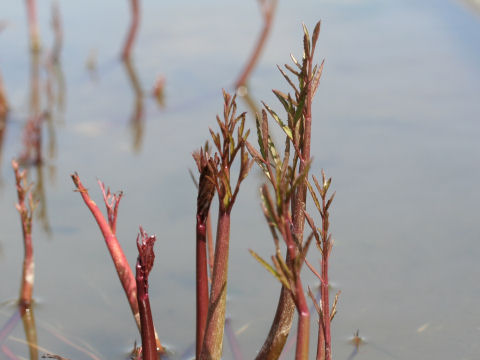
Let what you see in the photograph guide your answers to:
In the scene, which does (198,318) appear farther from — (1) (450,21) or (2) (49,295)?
(1) (450,21)

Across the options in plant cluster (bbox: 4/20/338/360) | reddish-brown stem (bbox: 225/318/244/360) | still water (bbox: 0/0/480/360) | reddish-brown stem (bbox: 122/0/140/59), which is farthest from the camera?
reddish-brown stem (bbox: 122/0/140/59)

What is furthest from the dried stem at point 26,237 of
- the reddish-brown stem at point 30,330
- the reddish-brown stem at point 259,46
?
the reddish-brown stem at point 259,46

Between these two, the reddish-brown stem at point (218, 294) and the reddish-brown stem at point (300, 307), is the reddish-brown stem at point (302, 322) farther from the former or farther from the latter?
the reddish-brown stem at point (218, 294)

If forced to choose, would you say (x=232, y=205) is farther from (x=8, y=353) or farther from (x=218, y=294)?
(x=8, y=353)

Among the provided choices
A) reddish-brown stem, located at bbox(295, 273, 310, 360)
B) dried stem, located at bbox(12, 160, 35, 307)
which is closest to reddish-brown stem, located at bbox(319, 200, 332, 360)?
reddish-brown stem, located at bbox(295, 273, 310, 360)

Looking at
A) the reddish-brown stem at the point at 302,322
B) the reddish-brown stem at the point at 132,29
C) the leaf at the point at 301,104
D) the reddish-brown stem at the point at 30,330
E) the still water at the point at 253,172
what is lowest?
the reddish-brown stem at the point at 302,322

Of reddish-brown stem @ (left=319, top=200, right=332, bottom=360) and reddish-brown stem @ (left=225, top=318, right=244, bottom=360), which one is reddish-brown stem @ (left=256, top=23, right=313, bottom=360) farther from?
reddish-brown stem @ (left=225, top=318, right=244, bottom=360)

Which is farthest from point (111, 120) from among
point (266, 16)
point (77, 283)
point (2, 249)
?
point (77, 283)
